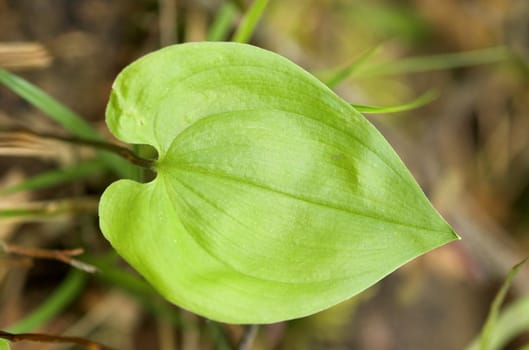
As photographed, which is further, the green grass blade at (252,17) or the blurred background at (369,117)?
the blurred background at (369,117)

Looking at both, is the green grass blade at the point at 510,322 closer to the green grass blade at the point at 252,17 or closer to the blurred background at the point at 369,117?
the blurred background at the point at 369,117

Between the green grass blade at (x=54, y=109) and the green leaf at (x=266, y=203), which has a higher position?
the green grass blade at (x=54, y=109)

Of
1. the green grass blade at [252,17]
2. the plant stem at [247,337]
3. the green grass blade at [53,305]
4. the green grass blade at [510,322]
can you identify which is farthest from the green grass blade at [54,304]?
the green grass blade at [510,322]

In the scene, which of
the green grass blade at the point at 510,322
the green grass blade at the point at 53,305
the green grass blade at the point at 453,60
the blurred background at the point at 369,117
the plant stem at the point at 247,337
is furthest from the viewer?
the green grass blade at the point at 453,60

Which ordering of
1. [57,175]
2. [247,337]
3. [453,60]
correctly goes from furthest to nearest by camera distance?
[453,60] < [57,175] < [247,337]

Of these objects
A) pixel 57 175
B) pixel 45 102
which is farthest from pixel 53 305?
pixel 45 102

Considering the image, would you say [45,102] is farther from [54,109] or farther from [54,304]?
[54,304]

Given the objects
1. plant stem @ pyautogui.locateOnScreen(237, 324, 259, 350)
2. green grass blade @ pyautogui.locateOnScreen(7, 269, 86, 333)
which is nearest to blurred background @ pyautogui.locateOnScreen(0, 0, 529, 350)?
green grass blade @ pyautogui.locateOnScreen(7, 269, 86, 333)
